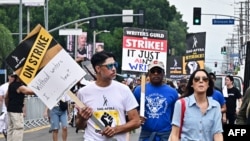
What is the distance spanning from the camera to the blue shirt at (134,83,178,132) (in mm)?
10859

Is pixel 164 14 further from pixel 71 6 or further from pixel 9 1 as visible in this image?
pixel 9 1

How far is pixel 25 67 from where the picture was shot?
802 centimetres

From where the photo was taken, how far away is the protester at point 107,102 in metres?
8.26

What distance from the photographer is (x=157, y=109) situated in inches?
428

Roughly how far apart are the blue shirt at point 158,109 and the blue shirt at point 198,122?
9.16 feet

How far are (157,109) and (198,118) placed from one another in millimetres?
2927

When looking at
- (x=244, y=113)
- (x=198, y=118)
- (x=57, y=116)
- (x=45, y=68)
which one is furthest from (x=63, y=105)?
(x=198, y=118)

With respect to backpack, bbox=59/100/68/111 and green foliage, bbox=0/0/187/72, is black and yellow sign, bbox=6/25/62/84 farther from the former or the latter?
green foliage, bbox=0/0/187/72

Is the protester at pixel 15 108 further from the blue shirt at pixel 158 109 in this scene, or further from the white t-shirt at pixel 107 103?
the white t-shirt at pixel 107 103

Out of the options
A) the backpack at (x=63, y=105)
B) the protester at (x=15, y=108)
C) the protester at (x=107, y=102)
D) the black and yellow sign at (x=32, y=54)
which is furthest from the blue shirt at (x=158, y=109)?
the backpack at (x=63, y=105)

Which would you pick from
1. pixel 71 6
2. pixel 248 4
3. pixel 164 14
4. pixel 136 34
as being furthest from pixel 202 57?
pixel 248 4

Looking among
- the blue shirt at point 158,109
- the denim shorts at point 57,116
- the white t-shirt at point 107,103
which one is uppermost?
the white t-shirt at point 107,103

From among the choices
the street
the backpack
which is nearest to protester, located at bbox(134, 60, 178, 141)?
the backpack

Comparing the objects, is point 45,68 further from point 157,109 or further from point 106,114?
point 157,109
